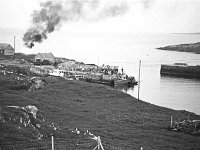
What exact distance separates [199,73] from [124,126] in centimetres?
6264

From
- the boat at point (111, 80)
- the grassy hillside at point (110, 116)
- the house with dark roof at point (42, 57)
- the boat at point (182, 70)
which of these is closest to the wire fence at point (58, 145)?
the grassy hillside at point (110, 116)

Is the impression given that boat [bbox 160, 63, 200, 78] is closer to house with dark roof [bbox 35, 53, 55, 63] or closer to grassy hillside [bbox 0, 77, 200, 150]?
house with dark roof [bbox 35, 53, 55, 63]

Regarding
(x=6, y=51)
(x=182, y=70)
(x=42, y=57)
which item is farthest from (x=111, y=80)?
(x=6, y=51)

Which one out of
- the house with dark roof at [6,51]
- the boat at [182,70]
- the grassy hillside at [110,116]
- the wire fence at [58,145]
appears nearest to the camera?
the wire fence at [58,145]

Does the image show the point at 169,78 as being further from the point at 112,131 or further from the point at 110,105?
the point at 112,131

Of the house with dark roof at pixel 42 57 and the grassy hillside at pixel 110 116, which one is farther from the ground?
the house with dark roof at pixel 42 57

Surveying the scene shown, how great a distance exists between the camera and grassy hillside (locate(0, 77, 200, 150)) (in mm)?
21891

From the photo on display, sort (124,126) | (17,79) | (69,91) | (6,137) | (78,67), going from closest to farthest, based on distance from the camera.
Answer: (6,137)
(124,126)
(17,79)
(69,91)
(78,67)

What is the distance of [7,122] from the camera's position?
18.3 metres

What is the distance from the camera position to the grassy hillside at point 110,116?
21891mm

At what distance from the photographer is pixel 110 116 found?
30188 millimetres

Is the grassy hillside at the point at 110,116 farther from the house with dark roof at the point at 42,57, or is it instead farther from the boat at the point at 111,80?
the house with dark roof at the point at 42,57

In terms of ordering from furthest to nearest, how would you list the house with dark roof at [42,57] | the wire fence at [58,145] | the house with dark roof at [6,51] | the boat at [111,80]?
the house with dark roof at [42,57] → the house with dark roof at [6,51] → the boat at [111,80] → the wire fence at [58,145]

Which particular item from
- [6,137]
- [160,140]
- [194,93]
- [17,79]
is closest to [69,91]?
[17,79]
